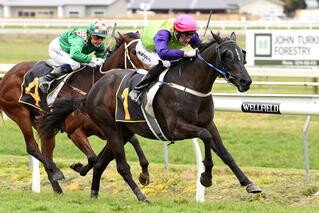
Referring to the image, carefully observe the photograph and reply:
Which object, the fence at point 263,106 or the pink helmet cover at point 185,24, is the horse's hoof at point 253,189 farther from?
the pink helmet cover at point 185,24

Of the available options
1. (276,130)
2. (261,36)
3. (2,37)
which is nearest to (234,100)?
(276,130)

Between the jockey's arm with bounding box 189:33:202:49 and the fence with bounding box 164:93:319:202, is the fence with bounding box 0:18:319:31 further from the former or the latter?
the jockey's arm with bounding box 189:33:202:49

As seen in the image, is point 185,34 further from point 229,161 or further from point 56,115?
point 56,115

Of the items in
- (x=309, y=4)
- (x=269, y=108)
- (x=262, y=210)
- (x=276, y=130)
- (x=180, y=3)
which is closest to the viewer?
(x=262, y=210)

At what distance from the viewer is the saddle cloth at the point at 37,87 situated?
8.84 meters

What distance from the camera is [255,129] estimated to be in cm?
1327

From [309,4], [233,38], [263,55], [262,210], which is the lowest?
[309,4]

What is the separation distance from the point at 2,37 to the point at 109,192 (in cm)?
3264

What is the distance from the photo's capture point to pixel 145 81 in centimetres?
721

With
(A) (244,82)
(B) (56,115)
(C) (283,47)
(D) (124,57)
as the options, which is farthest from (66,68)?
(C) (283,47)

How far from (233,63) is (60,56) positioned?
2.81 meters

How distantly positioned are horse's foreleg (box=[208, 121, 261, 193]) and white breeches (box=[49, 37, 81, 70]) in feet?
7.46

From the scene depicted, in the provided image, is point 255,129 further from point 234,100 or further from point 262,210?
point 262,210

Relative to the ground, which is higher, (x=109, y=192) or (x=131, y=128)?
(x=131, y=128)
